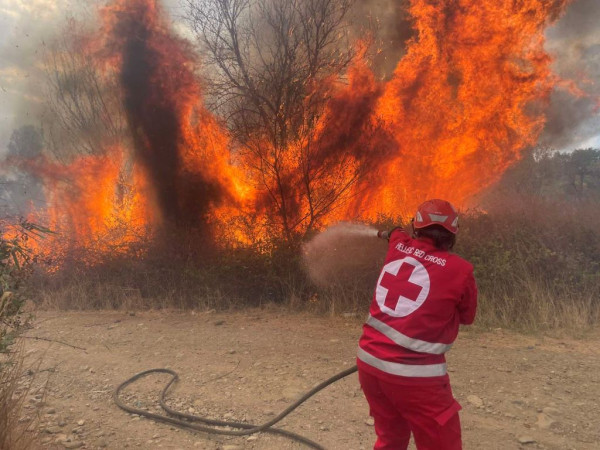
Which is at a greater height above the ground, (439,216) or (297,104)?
(297,104)

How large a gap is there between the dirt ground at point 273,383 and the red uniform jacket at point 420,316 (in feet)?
5.02

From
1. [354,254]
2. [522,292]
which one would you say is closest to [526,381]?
[522,292]

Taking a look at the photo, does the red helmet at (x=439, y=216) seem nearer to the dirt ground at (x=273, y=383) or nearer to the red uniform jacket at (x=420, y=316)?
the red uniform jacket at (x=420, y=316)

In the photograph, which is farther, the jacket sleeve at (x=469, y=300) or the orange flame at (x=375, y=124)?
the orange flame at (x=375, y=124)

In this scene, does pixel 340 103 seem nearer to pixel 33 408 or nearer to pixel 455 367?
pixel 455 367

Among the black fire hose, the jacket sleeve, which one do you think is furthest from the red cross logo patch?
the black fire hose

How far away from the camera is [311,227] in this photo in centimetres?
914

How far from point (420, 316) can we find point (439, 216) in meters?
0.61

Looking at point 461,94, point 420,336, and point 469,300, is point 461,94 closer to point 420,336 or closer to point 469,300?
point 469,300

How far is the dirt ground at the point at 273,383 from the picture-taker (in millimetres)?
3666

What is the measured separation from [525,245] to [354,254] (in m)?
3.16

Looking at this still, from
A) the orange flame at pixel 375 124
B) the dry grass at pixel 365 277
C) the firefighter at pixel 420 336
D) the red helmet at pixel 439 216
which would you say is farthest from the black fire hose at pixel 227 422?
the orange flame at pixel 375 124

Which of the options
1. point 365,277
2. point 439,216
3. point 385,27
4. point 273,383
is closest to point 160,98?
point 385,27

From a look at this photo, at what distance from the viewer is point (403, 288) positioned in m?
2.47
